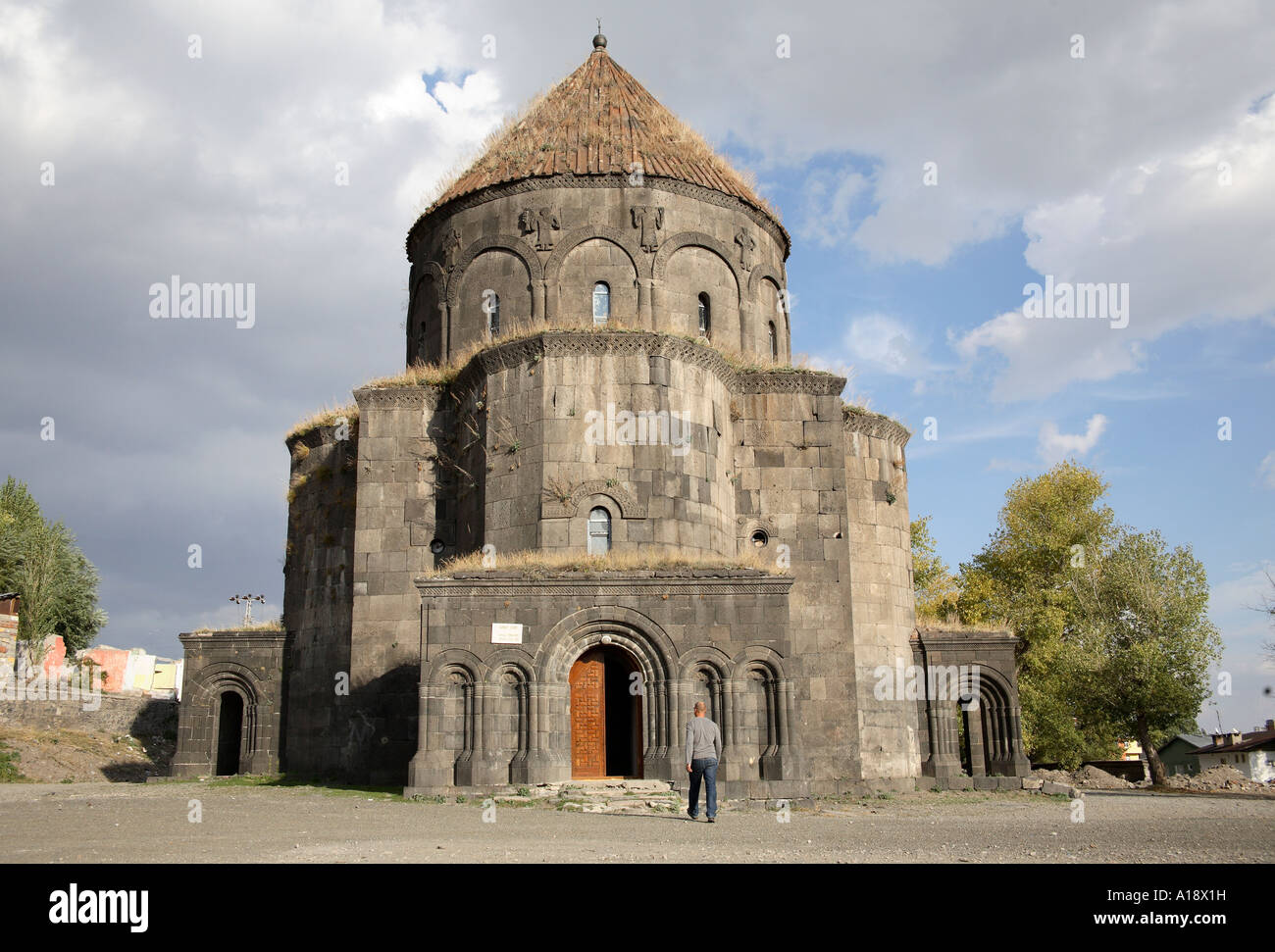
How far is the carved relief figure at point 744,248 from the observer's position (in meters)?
25.0

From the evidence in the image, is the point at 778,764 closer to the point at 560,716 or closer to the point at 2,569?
the point at 560,716

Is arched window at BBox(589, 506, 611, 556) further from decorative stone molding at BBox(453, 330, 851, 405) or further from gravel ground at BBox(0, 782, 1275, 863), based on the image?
gravel ground at BBox(0, 782, 1275, 863)

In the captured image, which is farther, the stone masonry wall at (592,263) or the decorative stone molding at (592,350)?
the stone masonry wall at (592,263)

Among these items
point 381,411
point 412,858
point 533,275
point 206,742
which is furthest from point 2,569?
point 412,858

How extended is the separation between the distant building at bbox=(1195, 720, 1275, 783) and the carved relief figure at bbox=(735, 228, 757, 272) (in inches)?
964

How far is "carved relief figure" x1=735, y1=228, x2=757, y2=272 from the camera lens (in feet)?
82.0

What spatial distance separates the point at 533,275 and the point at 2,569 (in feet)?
97.9

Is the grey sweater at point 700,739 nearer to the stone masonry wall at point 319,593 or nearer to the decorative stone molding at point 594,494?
the decorative stone molding at point 594,494

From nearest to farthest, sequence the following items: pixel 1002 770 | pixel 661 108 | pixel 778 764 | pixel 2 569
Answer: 1. pixel 778 764
2. pixel 1002 770
3. pixel 661 108
4. pixel 2 569

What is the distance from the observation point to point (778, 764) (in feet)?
55.1

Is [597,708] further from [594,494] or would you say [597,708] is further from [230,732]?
[230,732]

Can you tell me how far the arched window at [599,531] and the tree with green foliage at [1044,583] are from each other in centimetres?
2061

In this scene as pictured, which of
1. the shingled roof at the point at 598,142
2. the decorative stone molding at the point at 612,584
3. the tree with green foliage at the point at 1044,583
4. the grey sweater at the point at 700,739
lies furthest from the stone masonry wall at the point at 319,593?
the tree with green foliage at the point at 1044,583
